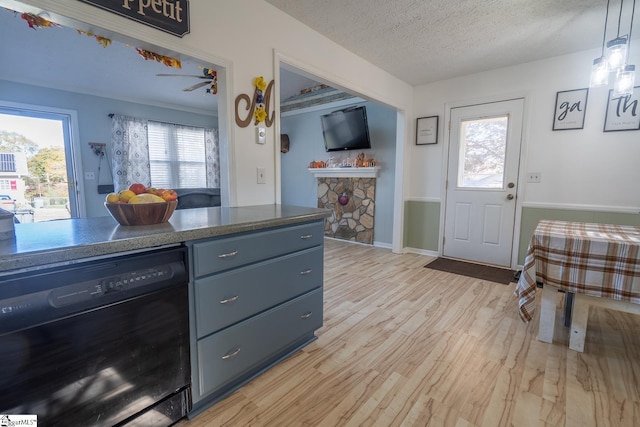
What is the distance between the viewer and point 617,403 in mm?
1382

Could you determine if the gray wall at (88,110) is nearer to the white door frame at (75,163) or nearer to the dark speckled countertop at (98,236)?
the white door frame at (75,163)

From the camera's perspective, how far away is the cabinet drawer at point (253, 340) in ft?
4.26

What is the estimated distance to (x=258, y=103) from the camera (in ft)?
6.57

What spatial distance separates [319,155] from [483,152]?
257 cm

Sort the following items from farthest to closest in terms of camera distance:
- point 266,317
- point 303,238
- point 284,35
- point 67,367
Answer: point 284,35
point 303,238
point 266,317
point 67,367

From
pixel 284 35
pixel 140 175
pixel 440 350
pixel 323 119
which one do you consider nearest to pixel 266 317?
pixel 440 350

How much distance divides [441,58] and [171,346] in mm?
3475

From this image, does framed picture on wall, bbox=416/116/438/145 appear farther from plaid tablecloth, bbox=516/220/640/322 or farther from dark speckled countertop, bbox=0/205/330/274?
dark speckled countertop, bbox=0/205/330/274

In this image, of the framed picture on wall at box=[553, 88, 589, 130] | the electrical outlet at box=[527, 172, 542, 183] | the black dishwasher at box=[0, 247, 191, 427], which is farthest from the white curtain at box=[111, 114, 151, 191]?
the framed picture on wall at box=[553, 88, 589, 130]

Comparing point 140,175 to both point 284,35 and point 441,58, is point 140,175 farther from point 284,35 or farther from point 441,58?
point 441,58

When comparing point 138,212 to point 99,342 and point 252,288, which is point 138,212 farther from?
point 252,288

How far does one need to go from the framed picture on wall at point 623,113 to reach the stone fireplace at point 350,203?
260cm

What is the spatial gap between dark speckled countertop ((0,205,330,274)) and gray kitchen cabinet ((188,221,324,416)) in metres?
0.06

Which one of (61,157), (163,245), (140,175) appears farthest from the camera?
(140,175)
